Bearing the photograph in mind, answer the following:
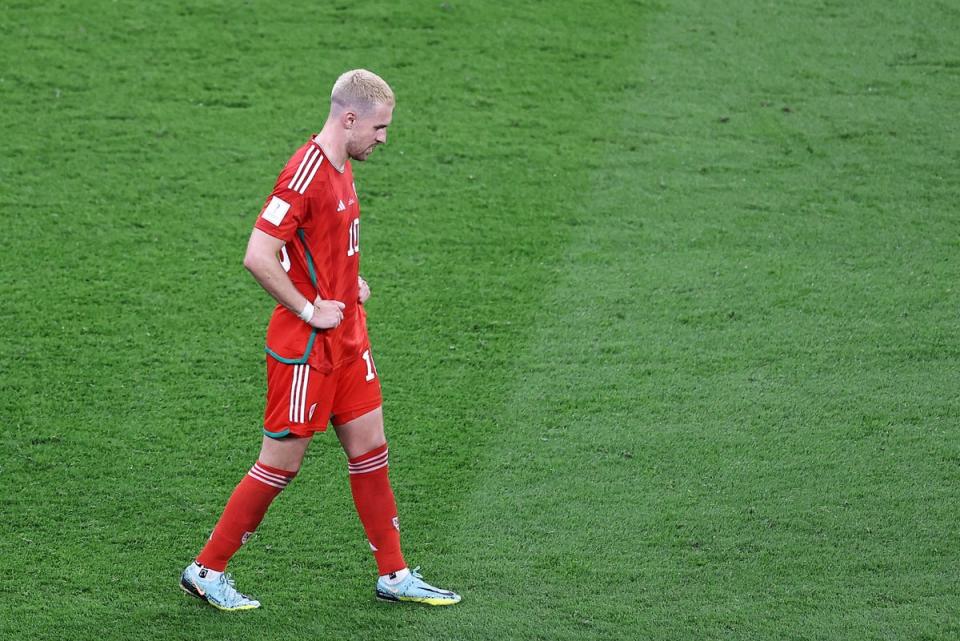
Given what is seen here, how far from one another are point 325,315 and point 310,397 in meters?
0.24

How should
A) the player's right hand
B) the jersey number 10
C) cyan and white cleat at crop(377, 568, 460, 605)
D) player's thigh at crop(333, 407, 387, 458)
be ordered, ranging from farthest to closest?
cyan and white cleat at crop(377, 568, 460, 605) → player's thigh at crop(333, 407, 387, 458) → the jersey number 10 → the player's right hand

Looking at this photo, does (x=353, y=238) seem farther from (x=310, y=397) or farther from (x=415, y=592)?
(x=415, y=592)

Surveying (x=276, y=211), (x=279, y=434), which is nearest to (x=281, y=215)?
(x=276, y=211)

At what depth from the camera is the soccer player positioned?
10.5ft

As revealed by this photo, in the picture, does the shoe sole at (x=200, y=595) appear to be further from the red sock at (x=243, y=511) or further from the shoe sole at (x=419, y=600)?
the shoe sole at (x=419, y=600)

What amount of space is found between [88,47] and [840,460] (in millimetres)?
4868

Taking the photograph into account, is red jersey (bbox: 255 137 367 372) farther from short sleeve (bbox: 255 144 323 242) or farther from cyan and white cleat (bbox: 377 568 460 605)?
cyan and white cleat (bbox: 377 568 460 605)

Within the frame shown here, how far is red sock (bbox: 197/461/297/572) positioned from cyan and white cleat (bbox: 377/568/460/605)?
0.45 meters

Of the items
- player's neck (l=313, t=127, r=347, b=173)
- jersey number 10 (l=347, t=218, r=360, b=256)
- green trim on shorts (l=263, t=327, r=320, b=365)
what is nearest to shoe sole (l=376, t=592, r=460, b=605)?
green trim on shorts (l=263, t=327, r=320, b=365)

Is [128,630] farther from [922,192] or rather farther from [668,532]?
[922,192]

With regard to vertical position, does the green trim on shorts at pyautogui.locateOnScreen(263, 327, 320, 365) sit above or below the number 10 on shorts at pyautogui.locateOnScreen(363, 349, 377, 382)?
above

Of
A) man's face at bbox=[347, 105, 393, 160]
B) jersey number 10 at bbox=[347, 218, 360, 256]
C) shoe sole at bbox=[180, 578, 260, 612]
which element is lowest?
shoe sole at bbox=[180, 578, 260, 612]

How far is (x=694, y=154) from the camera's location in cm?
605

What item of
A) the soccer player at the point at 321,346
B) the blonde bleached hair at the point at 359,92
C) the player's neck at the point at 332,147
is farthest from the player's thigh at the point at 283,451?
the blonde bleached hair at the point at 359,92
